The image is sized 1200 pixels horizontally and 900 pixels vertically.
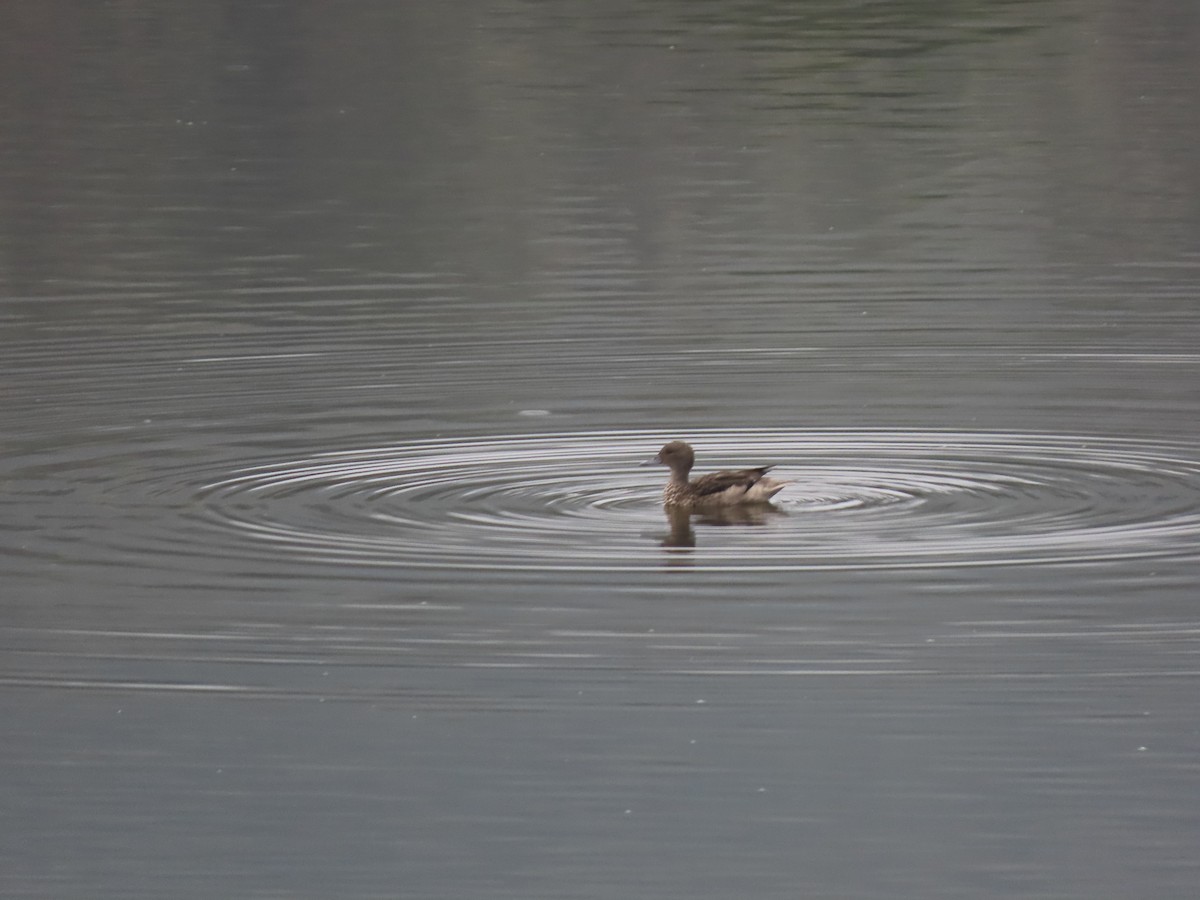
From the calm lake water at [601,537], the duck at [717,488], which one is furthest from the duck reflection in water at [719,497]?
the calm lake water at [601,537]

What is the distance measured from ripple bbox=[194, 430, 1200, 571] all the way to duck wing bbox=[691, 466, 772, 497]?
0.19 m

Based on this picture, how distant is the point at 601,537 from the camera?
1297 centimetres

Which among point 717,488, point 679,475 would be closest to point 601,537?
point 717,488

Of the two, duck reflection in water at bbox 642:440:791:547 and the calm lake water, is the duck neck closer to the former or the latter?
duck reflection in water at bbox 642:440:791:547

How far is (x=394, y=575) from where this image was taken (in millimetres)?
12055

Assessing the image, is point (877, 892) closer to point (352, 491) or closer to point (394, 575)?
point (394, 575)

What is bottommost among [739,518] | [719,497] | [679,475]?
[739,518]

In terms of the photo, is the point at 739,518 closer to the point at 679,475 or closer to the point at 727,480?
the point at 727,480

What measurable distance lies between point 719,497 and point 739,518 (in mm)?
155

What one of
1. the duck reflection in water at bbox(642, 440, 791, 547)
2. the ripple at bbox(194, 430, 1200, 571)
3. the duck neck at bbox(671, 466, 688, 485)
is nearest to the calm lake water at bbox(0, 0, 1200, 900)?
the ripple at bbox(194, 430, 1200, 571)

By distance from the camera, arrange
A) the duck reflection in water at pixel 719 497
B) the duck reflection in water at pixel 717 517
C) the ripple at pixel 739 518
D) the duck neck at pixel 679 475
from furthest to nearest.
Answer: the duck neck at pixel 679 475 → the duck reflection in water at pixel 719 497 → the duck reflection in water at pixel 717 517 → the ripple at pixel 739 518

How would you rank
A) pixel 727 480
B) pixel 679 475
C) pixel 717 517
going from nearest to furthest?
1. pixel 727 480
2. pixel 717 517
3. pixel 679 475

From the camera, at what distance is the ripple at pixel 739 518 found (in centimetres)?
1245

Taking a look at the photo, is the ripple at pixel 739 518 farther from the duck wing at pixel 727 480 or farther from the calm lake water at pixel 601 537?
the duck wing at pixel 727 480
